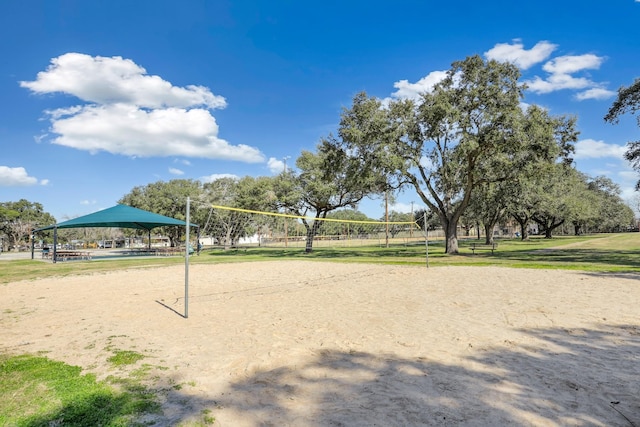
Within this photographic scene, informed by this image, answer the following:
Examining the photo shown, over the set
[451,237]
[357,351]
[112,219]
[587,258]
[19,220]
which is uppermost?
[19,220]

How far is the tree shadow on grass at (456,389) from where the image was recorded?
2762mm

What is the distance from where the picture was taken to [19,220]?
5050cm

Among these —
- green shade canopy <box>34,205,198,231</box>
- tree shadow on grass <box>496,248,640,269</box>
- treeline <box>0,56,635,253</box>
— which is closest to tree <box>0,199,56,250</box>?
green shade canopy <box>34,205,198,231</box>

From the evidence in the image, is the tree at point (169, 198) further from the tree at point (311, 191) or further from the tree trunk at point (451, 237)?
the tree trunk at point (451, 237)

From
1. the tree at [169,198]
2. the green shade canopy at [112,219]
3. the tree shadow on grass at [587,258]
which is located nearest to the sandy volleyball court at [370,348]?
the tree shadow on grass at [587,258]

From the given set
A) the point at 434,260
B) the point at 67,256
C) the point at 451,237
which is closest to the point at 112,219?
the point at 67,256

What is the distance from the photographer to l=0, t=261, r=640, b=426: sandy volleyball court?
292 cm

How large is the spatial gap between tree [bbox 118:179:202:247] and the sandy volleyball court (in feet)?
111

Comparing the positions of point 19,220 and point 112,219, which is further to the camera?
point 19,220

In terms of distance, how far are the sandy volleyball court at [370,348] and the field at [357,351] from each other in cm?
2

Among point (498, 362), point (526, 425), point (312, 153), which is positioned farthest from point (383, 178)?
point (526, 425)

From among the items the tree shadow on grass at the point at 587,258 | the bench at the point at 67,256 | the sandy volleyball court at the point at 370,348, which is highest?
the bench at the point at 67,256

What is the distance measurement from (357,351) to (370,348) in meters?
0.19

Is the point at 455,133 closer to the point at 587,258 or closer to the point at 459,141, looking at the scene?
the point at 459,141
